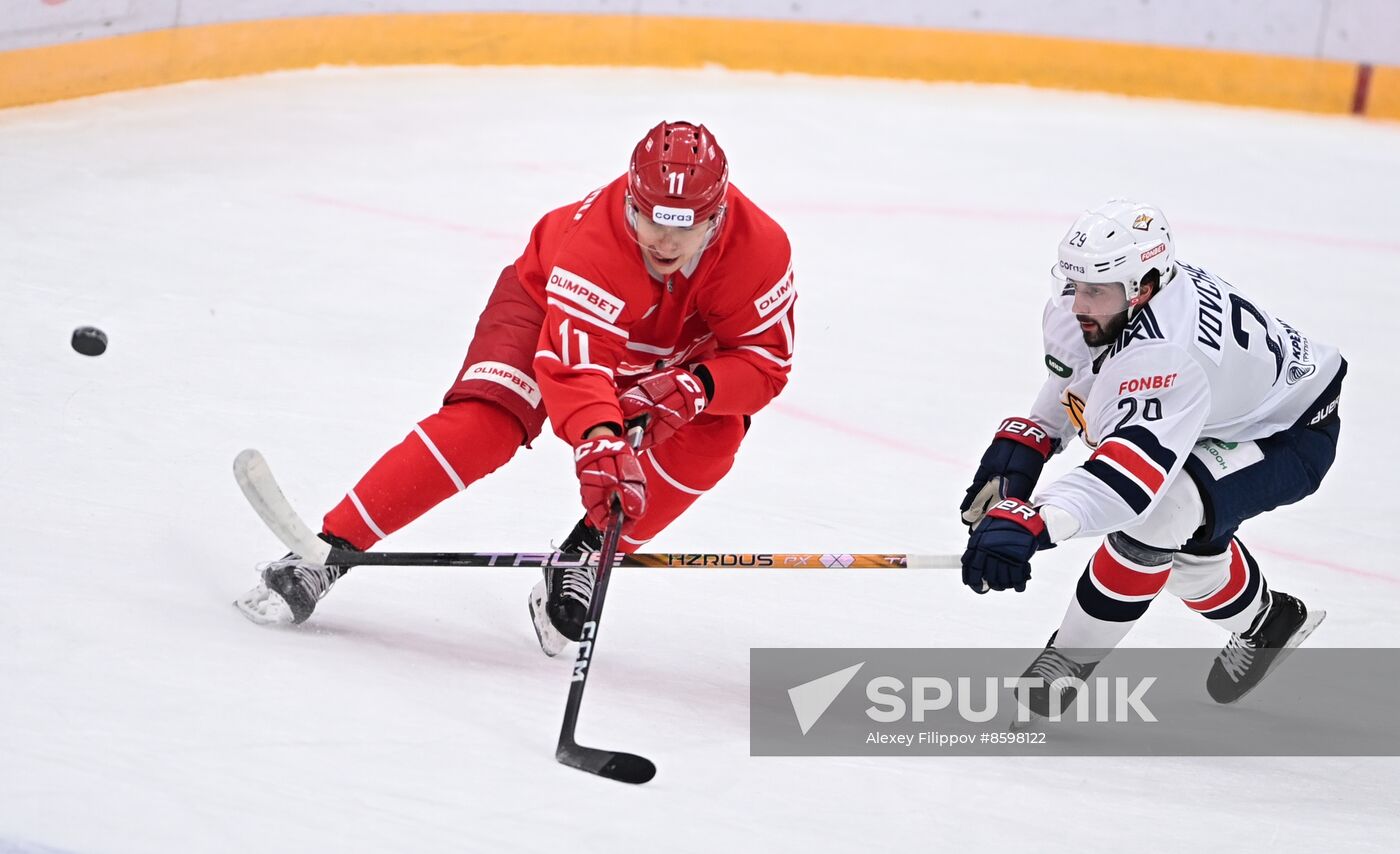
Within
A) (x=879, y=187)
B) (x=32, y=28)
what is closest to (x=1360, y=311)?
(x=879, y=187)

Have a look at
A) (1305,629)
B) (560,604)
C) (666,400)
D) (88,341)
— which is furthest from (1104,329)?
(88,341)

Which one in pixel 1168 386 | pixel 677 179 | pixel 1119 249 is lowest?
pixel 1168 386

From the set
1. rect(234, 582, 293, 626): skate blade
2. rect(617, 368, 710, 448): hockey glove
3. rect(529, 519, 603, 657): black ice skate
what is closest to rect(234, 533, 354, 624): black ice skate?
rect(234, 582, 293, 626): skate blade

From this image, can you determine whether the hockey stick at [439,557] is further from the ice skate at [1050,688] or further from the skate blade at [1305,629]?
the skate blade at [1305,629]

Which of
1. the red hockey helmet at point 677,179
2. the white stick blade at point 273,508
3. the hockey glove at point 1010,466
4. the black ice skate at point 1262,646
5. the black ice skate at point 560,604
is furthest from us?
the black ice skate at point 1262,646

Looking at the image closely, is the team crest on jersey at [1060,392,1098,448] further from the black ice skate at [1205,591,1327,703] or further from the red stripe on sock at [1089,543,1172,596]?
the black ice skate at [1205,591,1327,703]

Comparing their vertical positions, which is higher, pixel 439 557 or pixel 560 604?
pixel 439 557

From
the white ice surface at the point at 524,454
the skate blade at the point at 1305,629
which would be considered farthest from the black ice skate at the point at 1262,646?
the white ice surface at the point at 524,454

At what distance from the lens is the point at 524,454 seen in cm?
412

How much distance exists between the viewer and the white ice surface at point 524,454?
228 cm

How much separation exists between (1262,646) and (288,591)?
6.40 ft

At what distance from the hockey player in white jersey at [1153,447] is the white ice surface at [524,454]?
328 mm

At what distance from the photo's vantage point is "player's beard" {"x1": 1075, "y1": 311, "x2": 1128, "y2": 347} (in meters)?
2.82

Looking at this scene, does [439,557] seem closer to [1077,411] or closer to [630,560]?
[630,560]
